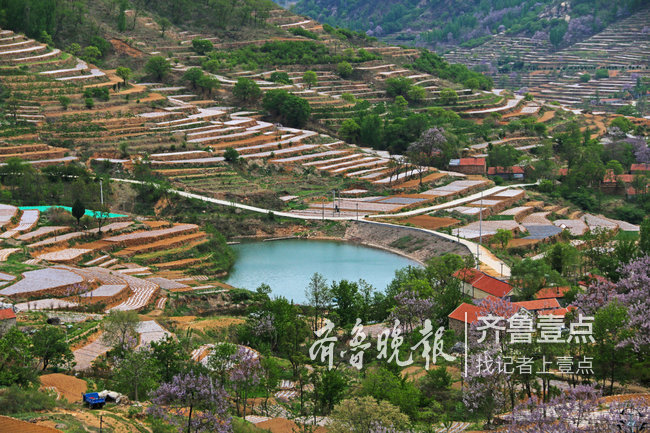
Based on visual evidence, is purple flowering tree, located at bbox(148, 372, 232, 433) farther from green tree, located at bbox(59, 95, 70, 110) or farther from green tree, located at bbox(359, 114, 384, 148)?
green tree, located at bbox(359, 114, 384, 148)

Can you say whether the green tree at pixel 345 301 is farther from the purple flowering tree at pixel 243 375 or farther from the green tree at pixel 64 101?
the green tree at pixel 64 101

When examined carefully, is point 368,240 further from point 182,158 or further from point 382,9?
point 382,9

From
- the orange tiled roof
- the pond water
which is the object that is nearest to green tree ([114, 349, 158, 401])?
the orange tiled roof

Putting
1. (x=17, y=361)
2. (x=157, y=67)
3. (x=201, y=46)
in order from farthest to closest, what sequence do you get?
(x=201, y=46) < (x=157, y=67) < (x=17, y=361)

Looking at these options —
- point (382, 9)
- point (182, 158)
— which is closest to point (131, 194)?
point (182, 158)

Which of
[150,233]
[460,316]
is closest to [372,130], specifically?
[150,233]

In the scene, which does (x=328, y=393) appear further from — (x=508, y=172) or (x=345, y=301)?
(x=508, y=172)
